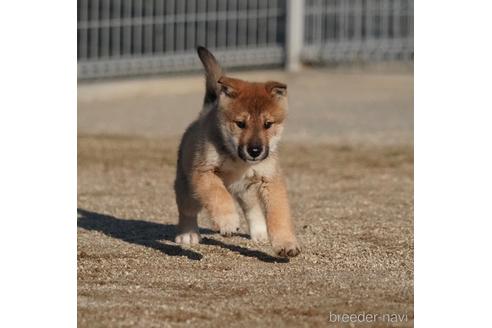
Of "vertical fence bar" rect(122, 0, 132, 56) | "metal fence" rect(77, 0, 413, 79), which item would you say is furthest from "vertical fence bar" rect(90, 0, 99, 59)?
"vertical fence bar" rect(122, 0, 132, 56)

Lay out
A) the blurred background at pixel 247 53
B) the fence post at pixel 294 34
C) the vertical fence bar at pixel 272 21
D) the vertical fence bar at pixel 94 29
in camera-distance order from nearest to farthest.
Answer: the blurred background at pixel 247 53 → the vertical fence bar at pixel 94 29 → the fence post at pixel 294 34 → the vertical fence bar at pixel 272 21

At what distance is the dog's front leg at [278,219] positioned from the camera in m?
6.63

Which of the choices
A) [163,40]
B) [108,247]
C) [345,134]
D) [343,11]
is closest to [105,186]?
[108,247]

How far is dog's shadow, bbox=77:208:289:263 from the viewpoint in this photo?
281 inches

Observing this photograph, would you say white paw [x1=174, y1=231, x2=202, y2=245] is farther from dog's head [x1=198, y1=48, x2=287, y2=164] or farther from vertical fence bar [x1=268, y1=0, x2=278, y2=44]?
vertical fence bar [x1=268, y1=0, x2=278, y2=44]

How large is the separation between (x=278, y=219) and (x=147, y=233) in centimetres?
155

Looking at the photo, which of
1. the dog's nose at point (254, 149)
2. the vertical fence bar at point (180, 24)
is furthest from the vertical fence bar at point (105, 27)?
the dog's nose at point (254, 149)

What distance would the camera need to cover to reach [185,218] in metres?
7.45

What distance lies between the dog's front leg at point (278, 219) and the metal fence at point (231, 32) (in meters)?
8.79

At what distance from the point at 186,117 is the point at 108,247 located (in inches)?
266

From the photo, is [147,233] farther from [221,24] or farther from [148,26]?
[221,24]

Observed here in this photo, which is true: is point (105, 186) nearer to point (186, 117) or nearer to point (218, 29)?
point (186, 117)

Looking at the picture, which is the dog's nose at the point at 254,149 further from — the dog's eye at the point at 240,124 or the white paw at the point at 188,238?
the white paw at the point at 188,238

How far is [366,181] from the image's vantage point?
33.8 ft
